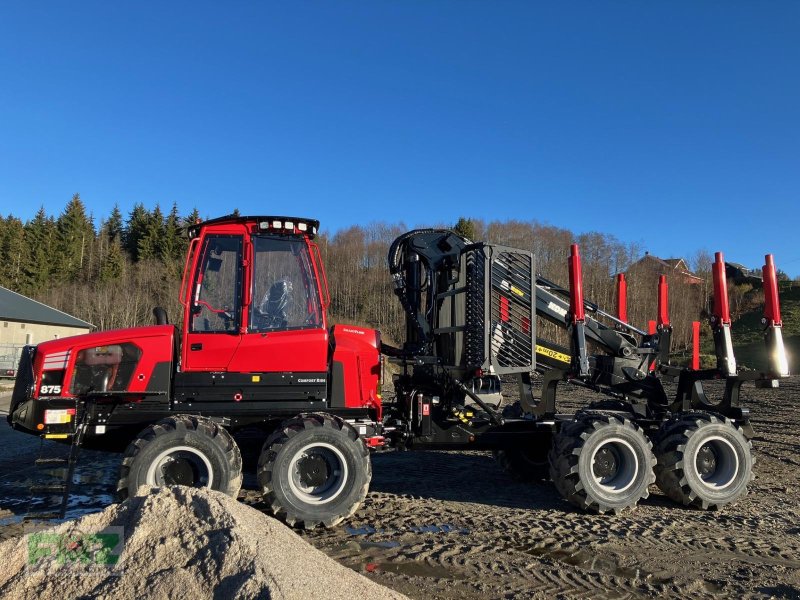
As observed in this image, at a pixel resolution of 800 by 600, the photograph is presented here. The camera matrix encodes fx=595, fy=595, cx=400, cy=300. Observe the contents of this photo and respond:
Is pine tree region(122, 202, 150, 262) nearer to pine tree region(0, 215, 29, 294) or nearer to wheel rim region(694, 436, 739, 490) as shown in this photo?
pine tree region(0, 215, 29, 294)

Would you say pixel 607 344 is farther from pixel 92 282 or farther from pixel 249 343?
pixel 92 282

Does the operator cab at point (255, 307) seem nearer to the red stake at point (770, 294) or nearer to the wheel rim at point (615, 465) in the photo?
the wheel rim at point (615, 465)

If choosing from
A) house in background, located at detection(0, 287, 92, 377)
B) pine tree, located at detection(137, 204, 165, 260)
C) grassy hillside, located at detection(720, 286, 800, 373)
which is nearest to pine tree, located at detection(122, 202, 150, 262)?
pine tree, located at detection(137, 204, 165, 260)

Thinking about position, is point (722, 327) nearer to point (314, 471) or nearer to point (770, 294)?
point (770, 294)

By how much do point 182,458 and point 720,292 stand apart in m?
6.68

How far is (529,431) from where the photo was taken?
24.7ft

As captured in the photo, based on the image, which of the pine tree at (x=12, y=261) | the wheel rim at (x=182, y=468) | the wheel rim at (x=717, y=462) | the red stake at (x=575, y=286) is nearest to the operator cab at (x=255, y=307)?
the wheel rim at (x=182, y=468)

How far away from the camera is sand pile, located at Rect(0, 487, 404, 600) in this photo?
367 centimetres

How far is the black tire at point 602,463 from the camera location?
21.9 ft

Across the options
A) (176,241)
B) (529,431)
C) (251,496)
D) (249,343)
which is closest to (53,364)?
(249,343)

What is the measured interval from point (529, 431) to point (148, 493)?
4536mm

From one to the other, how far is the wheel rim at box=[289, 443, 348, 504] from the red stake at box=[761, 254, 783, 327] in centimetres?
559

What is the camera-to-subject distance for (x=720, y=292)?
24.8 feet

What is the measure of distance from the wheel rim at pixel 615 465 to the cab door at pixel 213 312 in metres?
4.34
